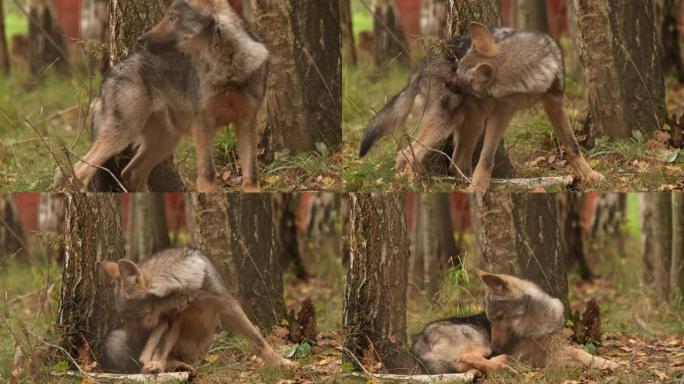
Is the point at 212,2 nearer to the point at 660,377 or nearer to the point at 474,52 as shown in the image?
the point at 474,52

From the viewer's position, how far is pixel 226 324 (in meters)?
7.46

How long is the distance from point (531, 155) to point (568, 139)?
447 millimetres

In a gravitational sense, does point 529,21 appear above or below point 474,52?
above

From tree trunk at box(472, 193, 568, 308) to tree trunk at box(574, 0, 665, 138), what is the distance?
0.86 m

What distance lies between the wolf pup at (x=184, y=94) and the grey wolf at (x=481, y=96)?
101cm

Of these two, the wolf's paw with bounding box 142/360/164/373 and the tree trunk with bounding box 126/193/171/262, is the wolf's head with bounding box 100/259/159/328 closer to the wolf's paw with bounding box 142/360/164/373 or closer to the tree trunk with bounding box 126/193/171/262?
the wolf's paw with bounding box 142/360/164/373

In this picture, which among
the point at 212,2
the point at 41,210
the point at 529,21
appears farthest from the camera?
the point at 41,210

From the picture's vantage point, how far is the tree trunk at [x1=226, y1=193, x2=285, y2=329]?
7.57 meters

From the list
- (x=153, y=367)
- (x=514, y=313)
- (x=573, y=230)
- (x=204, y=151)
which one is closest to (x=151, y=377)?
(x=153, y=367)

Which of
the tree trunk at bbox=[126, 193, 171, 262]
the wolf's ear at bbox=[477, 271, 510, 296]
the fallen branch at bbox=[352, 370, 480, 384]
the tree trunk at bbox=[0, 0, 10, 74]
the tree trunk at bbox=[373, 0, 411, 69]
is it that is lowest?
the fallen branch at bbox=[352, 370, 480, 384]

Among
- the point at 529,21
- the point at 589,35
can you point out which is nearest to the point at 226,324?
the point at 589,35

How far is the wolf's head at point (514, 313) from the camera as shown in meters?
7.23

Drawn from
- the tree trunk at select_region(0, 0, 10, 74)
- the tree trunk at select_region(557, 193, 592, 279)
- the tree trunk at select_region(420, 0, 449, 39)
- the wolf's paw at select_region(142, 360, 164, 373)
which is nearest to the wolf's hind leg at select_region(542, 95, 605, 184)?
the tree trunk at select_region(420, 0, 449, 39)

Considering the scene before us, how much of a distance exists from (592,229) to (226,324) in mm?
6135
